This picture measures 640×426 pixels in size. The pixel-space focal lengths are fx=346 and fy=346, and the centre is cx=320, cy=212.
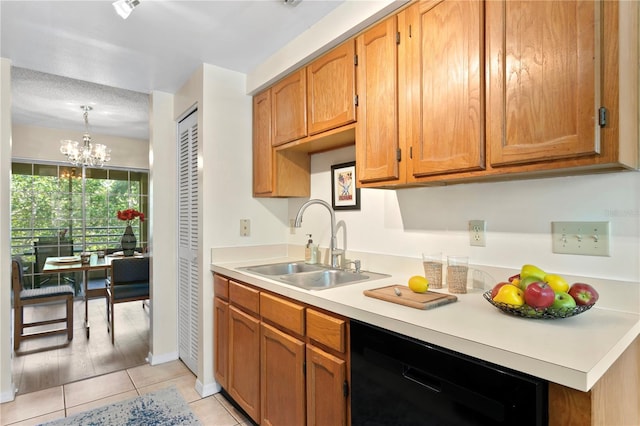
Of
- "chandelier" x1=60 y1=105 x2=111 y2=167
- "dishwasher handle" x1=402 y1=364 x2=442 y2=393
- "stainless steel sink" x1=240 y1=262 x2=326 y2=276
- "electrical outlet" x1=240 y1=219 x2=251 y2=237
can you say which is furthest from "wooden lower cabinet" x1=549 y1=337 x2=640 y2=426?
"chandelier" x1=60 y1=105 x2=111 y2=167

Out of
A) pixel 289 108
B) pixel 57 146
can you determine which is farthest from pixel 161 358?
pixel 57 146

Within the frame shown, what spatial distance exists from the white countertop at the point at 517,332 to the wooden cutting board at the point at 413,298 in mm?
24

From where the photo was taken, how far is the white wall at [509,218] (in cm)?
116

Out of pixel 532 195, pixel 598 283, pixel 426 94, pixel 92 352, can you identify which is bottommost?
pixel 92 352

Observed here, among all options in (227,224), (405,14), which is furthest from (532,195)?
(227,224)

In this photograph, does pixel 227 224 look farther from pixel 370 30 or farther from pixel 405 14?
pixel 405 14

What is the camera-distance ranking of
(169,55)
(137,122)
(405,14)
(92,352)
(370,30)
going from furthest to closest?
(137,122) < (92,352) < (169,55) < (370,30) < (405,14)

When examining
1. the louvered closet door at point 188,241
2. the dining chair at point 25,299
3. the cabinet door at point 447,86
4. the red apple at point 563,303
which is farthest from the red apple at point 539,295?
the dining chair at point 25,299

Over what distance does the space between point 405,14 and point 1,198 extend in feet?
9.04

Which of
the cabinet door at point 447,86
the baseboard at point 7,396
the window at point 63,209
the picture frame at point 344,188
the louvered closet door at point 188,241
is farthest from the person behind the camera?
the window at point 63,209

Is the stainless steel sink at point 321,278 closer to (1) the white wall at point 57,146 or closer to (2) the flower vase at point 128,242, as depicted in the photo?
(2) the flower vase at point 128,242

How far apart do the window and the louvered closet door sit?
302 centimetres

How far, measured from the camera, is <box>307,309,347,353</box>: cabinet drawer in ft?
4.39

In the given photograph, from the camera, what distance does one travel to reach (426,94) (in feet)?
4.66
